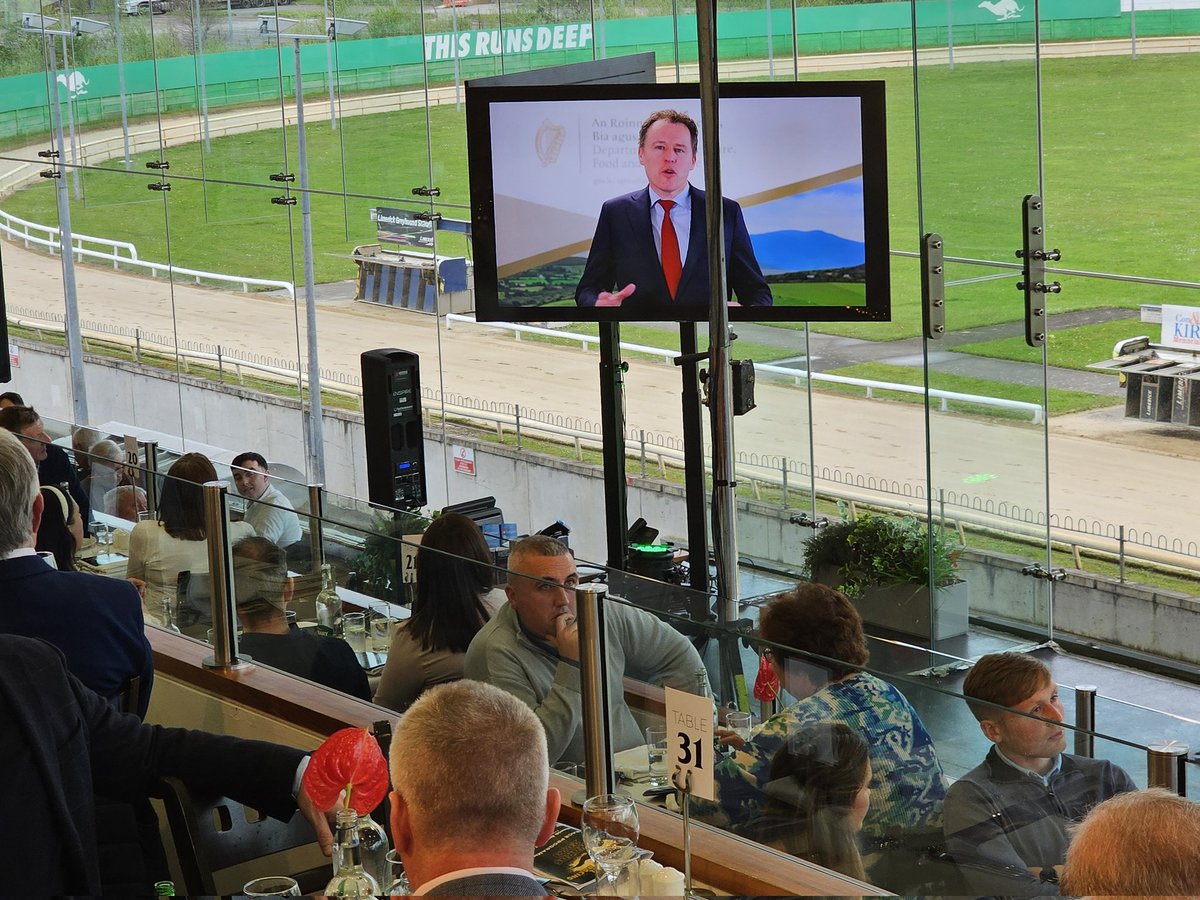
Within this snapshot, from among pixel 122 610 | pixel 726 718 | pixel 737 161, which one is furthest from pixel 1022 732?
pixel 737 161

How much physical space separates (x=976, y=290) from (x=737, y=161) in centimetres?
166

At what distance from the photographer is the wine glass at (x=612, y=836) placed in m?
2.50

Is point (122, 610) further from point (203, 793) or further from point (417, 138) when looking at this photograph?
point (417, 138)

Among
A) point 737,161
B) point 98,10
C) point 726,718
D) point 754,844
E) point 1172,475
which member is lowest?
point 1172,475

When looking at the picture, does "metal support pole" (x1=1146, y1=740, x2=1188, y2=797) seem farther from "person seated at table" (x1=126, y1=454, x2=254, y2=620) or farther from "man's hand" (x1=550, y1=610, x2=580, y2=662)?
"person seated at table" (x1=126, y1=454, x2=254, y2=620)

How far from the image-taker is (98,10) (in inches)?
516

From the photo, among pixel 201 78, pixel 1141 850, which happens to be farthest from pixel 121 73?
pixel 1141 850

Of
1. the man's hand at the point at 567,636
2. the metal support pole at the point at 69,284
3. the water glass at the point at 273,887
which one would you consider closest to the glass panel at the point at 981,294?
the man's hand at the point at 567,636

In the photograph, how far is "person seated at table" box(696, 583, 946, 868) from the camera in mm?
2590

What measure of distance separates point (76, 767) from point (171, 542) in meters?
1.79

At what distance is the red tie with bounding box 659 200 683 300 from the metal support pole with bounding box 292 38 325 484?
582cm

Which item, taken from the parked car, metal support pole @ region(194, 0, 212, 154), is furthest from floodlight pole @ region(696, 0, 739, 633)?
the parked car

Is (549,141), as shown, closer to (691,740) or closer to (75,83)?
(691,740)

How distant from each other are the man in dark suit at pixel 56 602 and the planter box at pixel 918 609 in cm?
501
